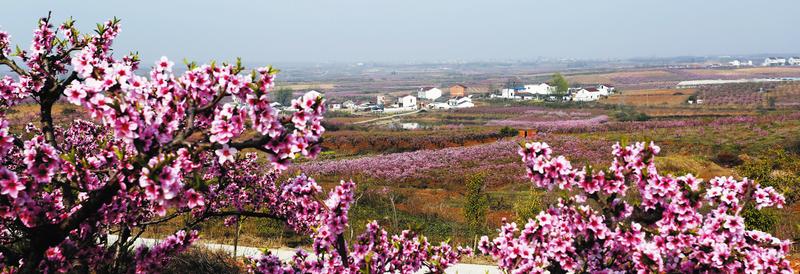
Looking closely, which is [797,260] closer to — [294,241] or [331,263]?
[331,263]

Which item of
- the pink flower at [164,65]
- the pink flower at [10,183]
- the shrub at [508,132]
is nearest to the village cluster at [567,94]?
the shrub at [508,132]

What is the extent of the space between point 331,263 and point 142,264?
2037 millimetres

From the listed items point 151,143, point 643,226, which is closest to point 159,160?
point 151,143

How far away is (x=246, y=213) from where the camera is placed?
610 centimetres

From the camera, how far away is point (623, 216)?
5184 millimetres

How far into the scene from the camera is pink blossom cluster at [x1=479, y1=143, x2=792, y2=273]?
15.8 ft

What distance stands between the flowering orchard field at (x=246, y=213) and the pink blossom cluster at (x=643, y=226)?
0.01 m

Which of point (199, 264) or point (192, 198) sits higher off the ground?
point (192, 198)

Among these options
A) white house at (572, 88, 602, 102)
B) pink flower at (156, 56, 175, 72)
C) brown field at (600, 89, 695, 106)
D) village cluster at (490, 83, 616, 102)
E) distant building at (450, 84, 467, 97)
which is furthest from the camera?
distant building at (450, 84, 467, 97)

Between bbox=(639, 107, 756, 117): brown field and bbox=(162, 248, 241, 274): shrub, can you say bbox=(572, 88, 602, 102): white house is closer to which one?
bbox=(639, 107, 756, 117): brown field

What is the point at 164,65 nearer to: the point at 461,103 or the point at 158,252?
the point at 158,252

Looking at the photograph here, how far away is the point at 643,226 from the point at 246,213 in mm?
4042

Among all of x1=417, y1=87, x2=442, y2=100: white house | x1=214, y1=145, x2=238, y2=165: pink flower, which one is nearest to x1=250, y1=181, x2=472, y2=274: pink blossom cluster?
x1=214, y1=145, x2=238, y2=165: pink flower

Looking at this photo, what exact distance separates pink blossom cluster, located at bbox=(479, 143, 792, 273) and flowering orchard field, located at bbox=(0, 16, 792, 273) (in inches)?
0.5
